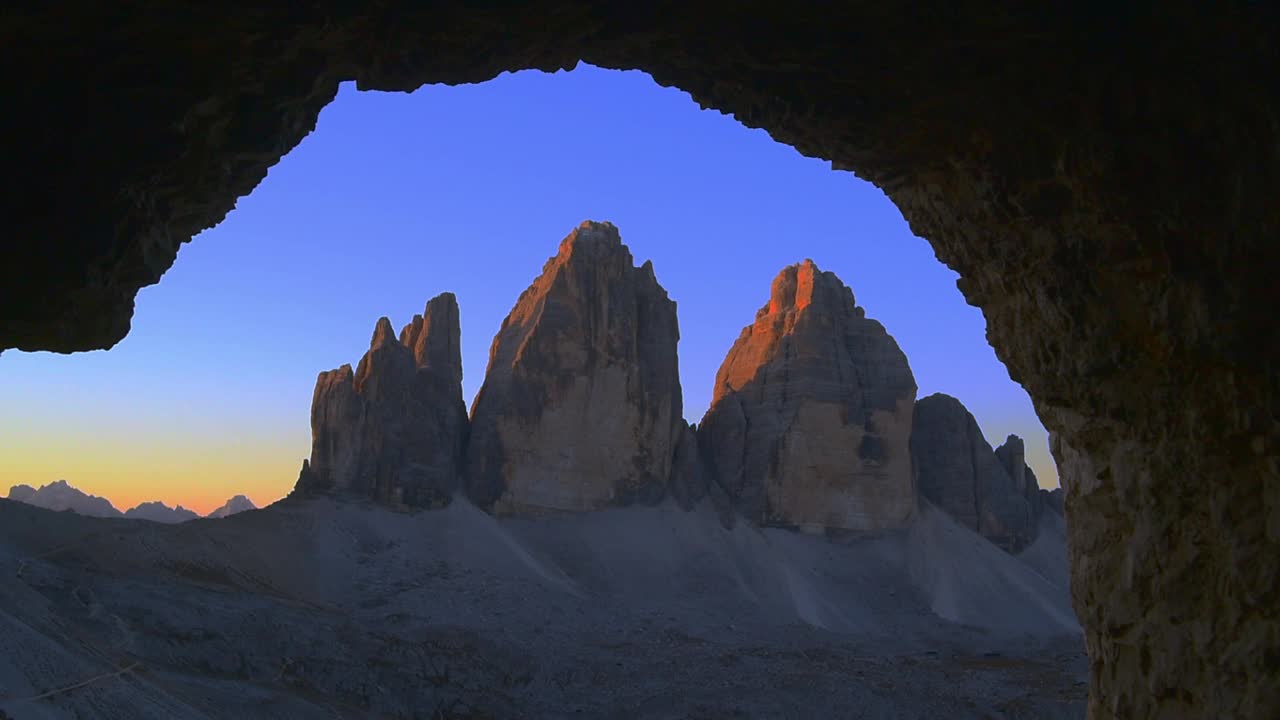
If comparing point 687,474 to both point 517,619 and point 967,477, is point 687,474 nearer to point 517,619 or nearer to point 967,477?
point 967,477

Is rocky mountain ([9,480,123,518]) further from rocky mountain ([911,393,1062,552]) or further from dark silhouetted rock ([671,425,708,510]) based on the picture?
rocky mountain ([911,393,1062,552])

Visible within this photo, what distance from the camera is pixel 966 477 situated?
61.1 meters

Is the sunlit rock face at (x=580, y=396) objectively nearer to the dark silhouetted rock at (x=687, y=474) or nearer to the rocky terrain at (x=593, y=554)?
the rocky terrain at (x=593, y=554)

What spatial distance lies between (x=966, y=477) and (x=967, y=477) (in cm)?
6

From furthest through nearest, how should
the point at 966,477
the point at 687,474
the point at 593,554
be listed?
the point at 966,477
the point at 687,474
the point at 593,554

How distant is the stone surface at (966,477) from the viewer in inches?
2384

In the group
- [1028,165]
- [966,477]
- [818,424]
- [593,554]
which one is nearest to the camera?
[1028,165]

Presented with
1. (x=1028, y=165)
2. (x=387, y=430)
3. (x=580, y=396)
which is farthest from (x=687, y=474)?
(x=1028, y=165)

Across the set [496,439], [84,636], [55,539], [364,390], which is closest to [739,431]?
[496,439]

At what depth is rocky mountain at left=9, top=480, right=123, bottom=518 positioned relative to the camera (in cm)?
8781

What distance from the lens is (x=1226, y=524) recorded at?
5531 mm

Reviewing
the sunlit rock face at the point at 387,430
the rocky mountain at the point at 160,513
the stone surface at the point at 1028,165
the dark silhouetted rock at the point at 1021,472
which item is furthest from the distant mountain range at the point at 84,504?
the stone surface at the point at 1028,165

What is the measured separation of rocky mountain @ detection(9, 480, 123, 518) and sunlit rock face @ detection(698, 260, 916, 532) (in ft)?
196

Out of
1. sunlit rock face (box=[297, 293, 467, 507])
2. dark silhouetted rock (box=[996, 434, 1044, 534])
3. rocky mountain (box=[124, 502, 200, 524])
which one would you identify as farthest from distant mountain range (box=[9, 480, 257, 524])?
dark silhouetted rock (box=[996, 434, 1044, 534])
